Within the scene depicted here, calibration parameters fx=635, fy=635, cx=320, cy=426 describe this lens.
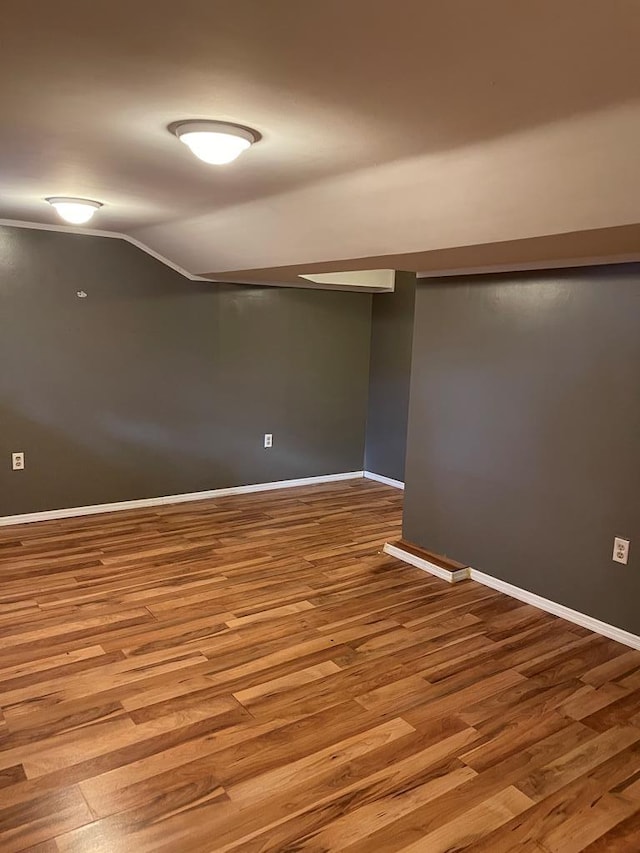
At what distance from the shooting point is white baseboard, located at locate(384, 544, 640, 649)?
9.58ft

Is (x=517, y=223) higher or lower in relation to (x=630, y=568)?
higher

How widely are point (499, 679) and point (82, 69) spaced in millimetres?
2515

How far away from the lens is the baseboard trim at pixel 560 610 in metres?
2.90

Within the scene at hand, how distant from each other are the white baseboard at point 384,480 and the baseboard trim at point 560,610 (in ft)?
6.52

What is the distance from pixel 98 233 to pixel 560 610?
11.9 feet

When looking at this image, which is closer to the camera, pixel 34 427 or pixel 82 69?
pixel 82 69

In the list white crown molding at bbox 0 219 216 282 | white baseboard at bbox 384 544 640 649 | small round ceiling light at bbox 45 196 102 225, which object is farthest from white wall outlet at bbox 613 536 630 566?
white crown molding at bbox 0 219 216 282

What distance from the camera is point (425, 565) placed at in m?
3.70

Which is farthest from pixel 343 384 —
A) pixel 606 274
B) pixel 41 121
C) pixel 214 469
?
pixel 41 121

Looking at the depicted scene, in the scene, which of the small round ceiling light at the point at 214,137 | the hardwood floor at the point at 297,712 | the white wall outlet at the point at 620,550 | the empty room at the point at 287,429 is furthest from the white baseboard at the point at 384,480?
the small round ceiling light at the point at 214,137

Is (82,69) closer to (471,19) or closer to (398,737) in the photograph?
(471,19)

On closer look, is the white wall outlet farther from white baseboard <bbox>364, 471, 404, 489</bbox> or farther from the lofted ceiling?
white baseboard <bbox>364, 471, 404, 489</bbox>

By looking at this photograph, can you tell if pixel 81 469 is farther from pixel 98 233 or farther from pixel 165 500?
pixel 98 233

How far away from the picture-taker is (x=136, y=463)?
4.62 m
